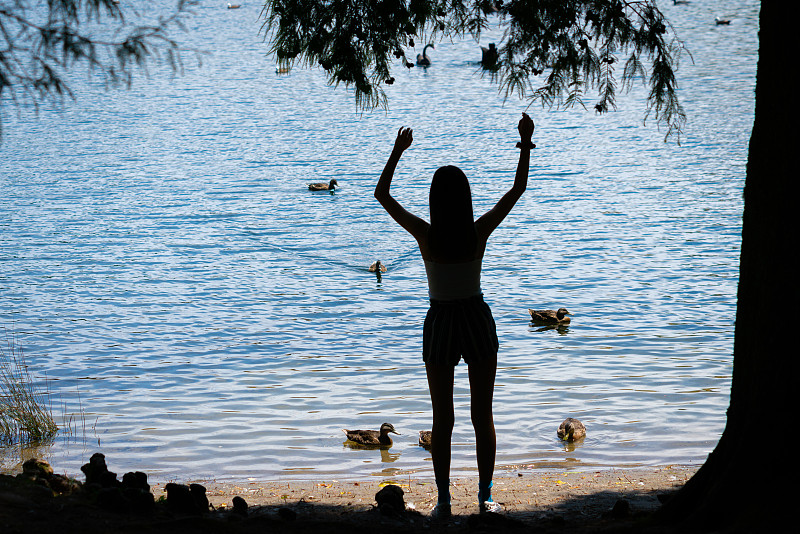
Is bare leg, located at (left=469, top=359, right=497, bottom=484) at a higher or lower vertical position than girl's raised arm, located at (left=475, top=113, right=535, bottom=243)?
lower

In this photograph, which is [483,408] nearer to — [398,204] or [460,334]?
[460,334]

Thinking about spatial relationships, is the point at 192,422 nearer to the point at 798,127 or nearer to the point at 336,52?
the point at 336,52

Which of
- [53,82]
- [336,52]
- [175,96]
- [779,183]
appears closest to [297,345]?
[336,52]

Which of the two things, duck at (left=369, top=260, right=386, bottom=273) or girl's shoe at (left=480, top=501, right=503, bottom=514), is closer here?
girl's shoe at (left=480, top=501, right=503, bottom=514)

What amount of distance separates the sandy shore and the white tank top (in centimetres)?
120

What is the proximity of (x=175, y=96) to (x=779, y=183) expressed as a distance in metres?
32.9

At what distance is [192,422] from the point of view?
28.2 feet

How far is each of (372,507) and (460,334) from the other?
136 cm

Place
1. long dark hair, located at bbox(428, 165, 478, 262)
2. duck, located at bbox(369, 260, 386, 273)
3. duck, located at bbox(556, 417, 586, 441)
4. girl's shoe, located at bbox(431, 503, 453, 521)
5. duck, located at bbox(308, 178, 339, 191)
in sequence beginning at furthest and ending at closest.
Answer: duck, located at bbox(308, 178, 339, 191)
duck, located at bbox(369, 260, 386, 273)
duck, located at bbox(556, 417, 586, 441)
girl's shoe, located at bbox(431, 503, 453, 521)
long dark hair, located at bbox(428, 165, 478, 262)

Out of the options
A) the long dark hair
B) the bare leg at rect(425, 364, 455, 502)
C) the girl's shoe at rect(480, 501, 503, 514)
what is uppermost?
the long dark hair

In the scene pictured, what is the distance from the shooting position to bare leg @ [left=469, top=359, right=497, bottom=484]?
474 centimetres

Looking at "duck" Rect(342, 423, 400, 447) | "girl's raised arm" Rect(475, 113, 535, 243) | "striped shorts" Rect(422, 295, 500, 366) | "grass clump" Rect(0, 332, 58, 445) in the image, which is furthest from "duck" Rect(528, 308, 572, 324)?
"striped shorts" Rect(422, 295, 500, 366)

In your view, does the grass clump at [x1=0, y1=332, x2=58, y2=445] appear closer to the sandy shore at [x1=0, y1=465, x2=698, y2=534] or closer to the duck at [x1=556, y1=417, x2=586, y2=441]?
the sandy shore at [x1=0, y1=465, x2=698, y2=534]

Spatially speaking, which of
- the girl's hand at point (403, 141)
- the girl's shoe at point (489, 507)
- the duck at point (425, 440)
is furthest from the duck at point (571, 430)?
the girl's hand at point (403, 141)
